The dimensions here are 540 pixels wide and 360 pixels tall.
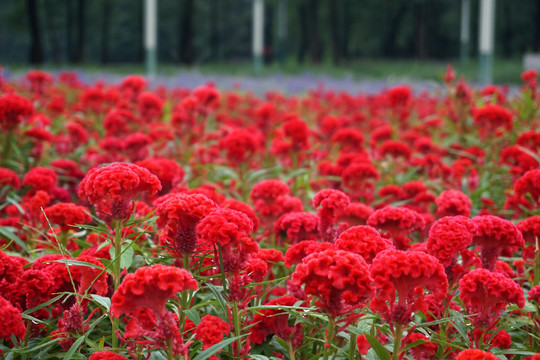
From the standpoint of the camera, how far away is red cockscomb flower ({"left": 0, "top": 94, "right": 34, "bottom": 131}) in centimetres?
287

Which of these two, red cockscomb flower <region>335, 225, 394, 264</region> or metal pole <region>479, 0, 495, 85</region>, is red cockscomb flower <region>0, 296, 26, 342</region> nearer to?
red cockscomb flower <region>335, 225, 394, 264</region>

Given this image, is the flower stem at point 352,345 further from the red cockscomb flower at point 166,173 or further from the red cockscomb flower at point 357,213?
the red cockscomb flower at point 166,173

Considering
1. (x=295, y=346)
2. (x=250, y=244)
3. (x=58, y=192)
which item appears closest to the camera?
(x=250, y=244)

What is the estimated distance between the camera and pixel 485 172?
3.66m

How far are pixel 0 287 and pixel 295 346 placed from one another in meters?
0.78

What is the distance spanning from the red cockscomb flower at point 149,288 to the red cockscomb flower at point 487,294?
643mm

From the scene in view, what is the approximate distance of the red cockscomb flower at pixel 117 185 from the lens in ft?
4.56

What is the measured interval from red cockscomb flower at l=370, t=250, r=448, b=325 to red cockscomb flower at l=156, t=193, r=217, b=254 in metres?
0.43

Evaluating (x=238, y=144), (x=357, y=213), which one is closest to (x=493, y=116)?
(x=238, y=144)

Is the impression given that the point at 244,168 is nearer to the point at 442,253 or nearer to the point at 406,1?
the point at 442,253

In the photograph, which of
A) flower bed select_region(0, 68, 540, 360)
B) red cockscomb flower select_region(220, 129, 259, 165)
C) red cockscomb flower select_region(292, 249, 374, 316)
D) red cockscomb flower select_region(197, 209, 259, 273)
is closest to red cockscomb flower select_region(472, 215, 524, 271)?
flower bed select_region(0, 68, 540, 360)

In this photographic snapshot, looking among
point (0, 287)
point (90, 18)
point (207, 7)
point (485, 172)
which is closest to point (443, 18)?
point (207, 7)

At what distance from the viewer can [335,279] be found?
46.9 inches

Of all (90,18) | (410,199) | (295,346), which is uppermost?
(90,18)
